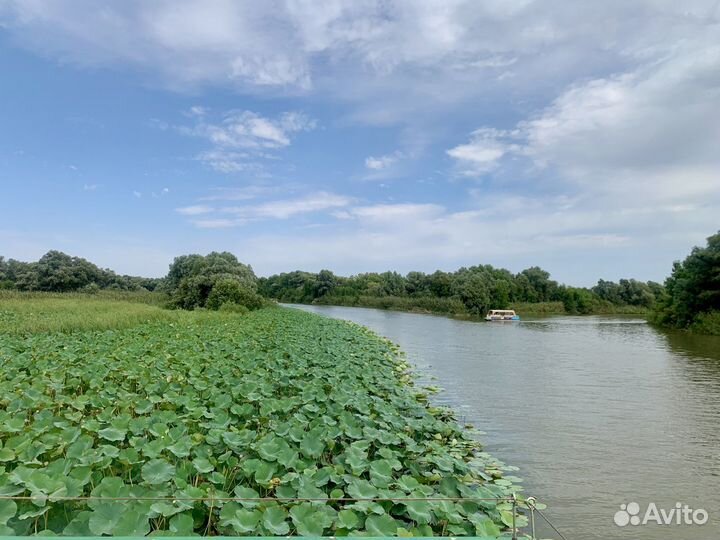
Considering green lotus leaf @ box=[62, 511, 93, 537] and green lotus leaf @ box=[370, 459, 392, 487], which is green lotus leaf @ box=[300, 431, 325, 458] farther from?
green lotus leaf @ box=[62, 511, 93, 537]

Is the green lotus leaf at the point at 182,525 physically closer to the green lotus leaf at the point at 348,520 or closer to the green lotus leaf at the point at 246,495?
the green lotus leaf at the point at 246,495

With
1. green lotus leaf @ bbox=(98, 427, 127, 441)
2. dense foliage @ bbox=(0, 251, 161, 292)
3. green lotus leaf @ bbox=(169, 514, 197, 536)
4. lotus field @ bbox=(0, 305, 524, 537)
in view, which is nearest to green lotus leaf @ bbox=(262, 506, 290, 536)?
lotus field @ bbox=(0, 305, 524, 537)

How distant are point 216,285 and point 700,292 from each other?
2980cm

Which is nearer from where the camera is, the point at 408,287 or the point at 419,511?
the point at 419,511

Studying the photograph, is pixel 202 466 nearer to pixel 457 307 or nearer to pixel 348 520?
pixel 348 520

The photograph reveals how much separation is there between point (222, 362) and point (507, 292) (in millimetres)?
60039

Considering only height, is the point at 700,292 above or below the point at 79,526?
above

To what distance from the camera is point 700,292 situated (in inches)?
1176

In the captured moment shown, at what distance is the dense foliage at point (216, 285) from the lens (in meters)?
30.6

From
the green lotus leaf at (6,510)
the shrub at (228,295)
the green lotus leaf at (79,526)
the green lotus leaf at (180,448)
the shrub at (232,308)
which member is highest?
the shrub at (228,295)

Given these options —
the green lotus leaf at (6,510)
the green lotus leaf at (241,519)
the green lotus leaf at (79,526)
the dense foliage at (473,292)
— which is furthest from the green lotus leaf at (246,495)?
the dense foliage at (473,292)

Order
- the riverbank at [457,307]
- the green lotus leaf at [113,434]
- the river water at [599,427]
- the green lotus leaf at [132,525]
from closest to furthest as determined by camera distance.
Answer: the green lotus leaf at [132,525] → the green lotus leaf at [113,434] → the river water at [599,427] → the riverbank at [457,307]

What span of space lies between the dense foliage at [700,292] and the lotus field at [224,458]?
28580mm

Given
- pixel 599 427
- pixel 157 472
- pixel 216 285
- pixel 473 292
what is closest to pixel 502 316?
pixel 473 292
